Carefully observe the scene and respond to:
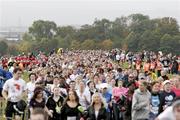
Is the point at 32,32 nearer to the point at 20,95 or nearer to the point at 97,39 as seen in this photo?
the point at 97,39

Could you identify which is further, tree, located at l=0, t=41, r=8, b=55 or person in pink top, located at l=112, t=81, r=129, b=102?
tree, located at l=0, t=41, r=8, b=55

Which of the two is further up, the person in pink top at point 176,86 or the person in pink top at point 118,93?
the person in pink top at point 176,86

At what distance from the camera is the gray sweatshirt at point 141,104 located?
12.2 m

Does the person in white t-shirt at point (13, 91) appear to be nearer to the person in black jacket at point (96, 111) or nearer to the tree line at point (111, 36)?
the person in black jacket at point (96, 111)

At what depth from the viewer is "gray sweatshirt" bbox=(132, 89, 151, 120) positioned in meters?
12.2

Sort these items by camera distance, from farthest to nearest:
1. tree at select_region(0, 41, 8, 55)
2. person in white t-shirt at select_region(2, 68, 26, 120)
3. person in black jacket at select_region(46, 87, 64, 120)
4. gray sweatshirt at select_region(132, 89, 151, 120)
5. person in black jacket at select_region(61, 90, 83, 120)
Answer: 1. tree at select_region(0, 41, 8, 55)
2. person in white t-shirt at select_region(2, 68, 26, 120)
3. gray sweatshirt at select_region(132, 89, 151, 120)
4. person in black jacket at select_region(46, 87, 64, 120)
5. person in black jacket at select_region(61, 90, 83, 120)

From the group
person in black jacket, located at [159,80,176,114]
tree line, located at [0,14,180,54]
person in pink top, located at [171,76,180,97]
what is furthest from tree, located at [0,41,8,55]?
person in black jacket, located at [159,80,176,114]

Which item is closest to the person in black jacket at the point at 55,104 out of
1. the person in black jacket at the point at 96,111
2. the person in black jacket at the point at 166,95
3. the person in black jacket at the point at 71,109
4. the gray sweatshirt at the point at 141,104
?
the person in black jacket at the point at 71,109

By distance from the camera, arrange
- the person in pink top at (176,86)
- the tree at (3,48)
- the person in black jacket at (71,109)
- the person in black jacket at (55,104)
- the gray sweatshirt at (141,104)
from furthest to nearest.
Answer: the tree at (3,48), the person in pink top at (176,86), the gray sweatshirt at (141,104), the person in black jacket at (55,104), the person in black jacket at (71,109)

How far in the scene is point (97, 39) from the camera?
127 m

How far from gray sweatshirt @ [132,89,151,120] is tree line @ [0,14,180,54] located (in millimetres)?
78014

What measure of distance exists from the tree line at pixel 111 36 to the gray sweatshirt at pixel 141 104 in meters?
78.0

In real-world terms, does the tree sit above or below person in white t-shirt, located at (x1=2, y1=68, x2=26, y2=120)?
below

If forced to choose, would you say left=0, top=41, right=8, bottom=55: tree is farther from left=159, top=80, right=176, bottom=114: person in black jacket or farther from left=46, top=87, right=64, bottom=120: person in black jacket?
left=159, top=80, right=176, bottom=114: person in black jacket
